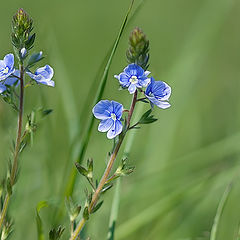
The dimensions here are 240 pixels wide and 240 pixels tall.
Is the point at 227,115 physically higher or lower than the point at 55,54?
lower

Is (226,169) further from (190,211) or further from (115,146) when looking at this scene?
(115,146)

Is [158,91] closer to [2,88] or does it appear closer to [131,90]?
[131,90]

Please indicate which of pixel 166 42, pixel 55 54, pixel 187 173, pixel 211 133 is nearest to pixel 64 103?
pixel 55 54

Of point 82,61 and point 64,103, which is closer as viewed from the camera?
point 64,103

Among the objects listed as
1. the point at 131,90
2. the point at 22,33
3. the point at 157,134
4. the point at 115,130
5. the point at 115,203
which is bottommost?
the point at 157,134

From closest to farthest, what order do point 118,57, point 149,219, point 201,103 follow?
point 149,219, point 201,103, point 118,57

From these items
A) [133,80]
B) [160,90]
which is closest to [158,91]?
[160,90]

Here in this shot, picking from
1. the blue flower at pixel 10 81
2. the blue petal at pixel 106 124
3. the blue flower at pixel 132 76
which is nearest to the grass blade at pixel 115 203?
the blue petal at pixel 106 124
